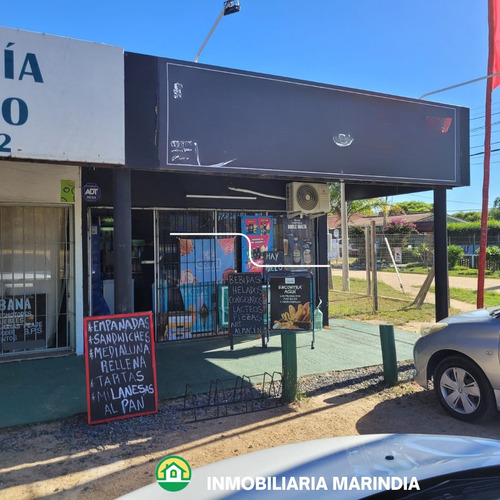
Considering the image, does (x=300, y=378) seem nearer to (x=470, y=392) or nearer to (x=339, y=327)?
(x=470, y=392)

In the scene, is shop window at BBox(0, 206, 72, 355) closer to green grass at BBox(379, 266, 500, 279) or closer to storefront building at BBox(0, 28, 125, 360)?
storefront building at BBox(0, 28, 125, 360)

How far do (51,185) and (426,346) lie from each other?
5.89 m

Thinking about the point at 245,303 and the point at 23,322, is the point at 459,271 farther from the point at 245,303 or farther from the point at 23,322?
the point at 23,322

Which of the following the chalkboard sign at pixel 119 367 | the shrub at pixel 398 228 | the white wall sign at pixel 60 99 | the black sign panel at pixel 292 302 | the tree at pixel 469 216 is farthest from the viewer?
the tree at pixel 469 216

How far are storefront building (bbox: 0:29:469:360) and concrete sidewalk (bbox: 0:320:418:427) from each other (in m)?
0.70

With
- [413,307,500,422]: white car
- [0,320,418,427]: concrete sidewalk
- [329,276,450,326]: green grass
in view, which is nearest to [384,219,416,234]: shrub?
[329,276,450,326]: green grass

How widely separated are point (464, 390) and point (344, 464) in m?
3.12

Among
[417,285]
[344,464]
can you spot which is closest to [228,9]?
[344,464]

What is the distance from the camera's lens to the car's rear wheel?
434cm

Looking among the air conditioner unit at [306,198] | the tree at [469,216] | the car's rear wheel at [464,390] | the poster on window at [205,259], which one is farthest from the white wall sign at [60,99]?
the tree at [469,216]

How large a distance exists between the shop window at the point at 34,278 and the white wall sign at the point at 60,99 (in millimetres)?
2871

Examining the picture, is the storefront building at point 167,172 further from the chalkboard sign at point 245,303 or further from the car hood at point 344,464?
the car hood at point 344,464

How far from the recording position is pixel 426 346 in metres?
4.98

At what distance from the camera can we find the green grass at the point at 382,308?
10586 mm
